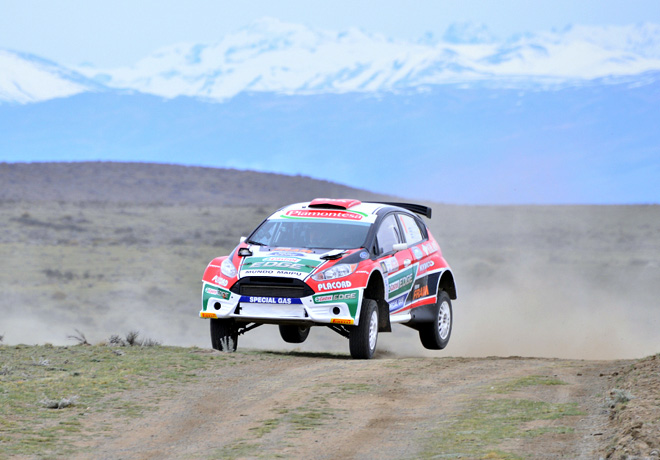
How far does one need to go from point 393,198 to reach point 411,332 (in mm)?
43676

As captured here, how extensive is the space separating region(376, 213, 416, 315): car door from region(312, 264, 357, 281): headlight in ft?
2.12

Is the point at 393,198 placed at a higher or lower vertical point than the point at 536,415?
higher

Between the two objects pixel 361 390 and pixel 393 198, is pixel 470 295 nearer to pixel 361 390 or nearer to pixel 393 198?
pixel 361 390

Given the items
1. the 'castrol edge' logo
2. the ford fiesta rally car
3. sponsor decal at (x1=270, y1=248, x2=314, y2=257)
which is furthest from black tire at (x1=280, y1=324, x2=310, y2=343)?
sponsor decal at (x1=270, y1=248, x2=314, y2=257)

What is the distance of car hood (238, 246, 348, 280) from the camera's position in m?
12.8

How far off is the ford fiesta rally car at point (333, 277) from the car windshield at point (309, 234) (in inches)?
0.5

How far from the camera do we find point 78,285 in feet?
103

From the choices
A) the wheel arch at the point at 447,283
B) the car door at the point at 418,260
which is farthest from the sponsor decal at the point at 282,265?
the wheel arch at the point at 447,283

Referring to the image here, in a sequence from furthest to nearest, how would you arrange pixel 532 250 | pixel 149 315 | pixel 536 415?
pixel 532 250 → pixel 149 315 → pixel 536 415

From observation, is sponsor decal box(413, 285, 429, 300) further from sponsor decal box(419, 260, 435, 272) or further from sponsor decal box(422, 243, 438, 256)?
sponsor decal box(422, 243, 438, 256)

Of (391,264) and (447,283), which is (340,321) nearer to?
(391,264)

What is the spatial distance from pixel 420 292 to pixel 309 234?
1.87 m

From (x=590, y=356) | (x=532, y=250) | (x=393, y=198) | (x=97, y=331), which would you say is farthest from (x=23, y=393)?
(x=393, y=198)

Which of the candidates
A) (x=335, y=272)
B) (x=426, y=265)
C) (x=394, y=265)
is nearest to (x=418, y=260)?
(x=426, y=265)
